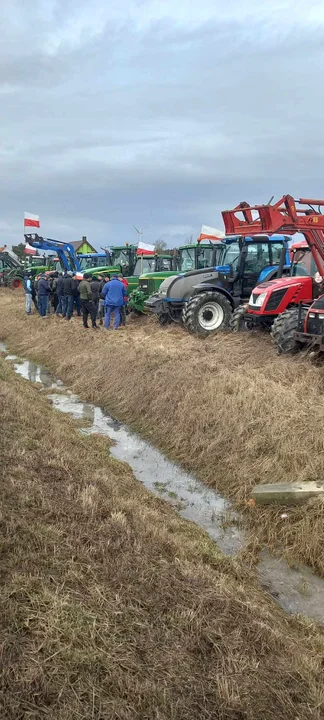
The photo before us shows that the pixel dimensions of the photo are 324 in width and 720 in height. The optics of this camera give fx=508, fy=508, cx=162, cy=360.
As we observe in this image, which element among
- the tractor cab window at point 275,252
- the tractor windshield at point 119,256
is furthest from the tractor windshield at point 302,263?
the tractor windshield at point 119,256

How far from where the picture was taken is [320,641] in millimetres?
3273

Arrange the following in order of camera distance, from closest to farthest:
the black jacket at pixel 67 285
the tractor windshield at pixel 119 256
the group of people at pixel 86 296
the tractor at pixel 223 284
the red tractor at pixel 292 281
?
the red tractor at pixel 292 281 → the tractor at pixel 223 284 → the group of people at pixel 86 296 → the black jacket at pixel 67 285 → the tractor windshield at pixel 119 256

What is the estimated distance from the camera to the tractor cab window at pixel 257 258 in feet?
42.7

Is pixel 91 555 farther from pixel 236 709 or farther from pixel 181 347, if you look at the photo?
pixel 181 347

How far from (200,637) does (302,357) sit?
6349mm

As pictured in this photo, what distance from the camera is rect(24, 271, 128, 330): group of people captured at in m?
14.1

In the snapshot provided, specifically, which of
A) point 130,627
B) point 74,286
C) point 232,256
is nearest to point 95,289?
point 74,286

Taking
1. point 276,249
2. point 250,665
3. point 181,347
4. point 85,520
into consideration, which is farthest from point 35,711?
point 276,249

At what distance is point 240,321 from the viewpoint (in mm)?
11562

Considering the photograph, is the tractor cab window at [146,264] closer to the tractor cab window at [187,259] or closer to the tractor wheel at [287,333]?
the tractor cab window at [187,259]

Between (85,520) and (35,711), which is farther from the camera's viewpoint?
(85,520)

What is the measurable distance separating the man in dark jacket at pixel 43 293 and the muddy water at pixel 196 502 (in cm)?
836

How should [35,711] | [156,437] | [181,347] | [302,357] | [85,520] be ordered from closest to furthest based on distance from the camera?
[35,711] < [85,520] < [156,437] < [302,357] < [181,347]

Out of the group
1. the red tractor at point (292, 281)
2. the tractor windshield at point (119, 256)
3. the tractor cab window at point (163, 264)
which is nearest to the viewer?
the red tractor at point (292, 281)
